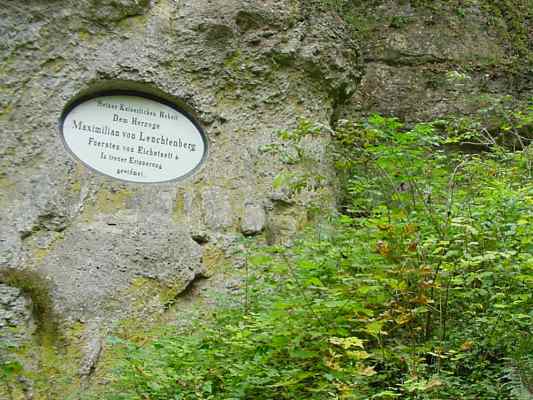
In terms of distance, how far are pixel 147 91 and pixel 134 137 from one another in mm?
374

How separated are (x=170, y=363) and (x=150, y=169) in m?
1.82

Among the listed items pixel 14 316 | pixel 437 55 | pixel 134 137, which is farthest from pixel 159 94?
pixel 437 55

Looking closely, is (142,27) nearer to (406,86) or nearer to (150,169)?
(150,169)

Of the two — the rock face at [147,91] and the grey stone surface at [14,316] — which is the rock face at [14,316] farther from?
the rock face at [147,91]

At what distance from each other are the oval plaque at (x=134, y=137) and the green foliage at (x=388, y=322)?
147 cm

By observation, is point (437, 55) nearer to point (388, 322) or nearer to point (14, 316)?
point (388, 322)

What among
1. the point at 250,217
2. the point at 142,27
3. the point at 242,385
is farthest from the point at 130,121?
the point at 242,385

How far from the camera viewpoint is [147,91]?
17.4ft

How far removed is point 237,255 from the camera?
496 cm

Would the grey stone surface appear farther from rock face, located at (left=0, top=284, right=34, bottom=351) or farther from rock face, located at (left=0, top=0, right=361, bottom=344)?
rock face, located at (left=0, top=0, right=361, bottom=344)

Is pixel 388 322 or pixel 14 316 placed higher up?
pixel 388 322

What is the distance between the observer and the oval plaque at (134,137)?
16.4ft

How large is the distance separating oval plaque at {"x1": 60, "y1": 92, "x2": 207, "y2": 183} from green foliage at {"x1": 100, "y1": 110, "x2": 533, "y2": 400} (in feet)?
4.84

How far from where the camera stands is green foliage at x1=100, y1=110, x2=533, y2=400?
10.4ft
